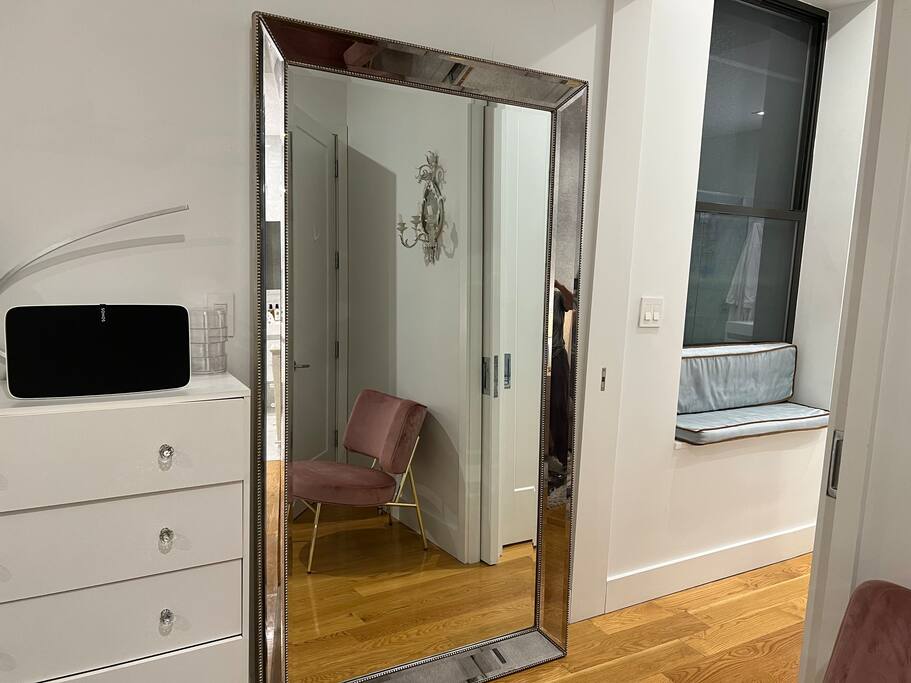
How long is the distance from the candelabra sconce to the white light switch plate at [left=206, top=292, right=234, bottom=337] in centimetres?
51

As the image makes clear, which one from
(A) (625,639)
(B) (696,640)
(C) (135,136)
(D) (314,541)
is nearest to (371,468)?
(D) (314,541)

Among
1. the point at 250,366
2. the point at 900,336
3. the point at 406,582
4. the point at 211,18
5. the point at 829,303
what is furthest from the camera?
the point at 829,303

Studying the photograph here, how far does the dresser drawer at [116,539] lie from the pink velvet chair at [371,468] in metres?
0.31

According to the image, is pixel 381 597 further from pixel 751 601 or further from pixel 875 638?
pixel 751 601

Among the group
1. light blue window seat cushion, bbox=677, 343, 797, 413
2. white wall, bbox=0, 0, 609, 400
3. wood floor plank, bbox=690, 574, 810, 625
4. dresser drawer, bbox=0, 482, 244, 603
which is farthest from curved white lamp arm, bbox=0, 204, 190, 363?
wood floor plank, bbox=690, 574, 810, 625

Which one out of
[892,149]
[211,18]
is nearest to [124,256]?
[211,18]

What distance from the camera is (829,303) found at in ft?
11.6

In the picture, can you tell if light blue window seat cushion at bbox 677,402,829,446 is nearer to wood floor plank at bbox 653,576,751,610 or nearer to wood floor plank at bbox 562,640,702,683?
wood floor plank at bbox 653,576,751,610

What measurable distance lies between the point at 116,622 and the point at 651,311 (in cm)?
198

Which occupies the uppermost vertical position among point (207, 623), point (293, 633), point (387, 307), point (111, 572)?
point (387, 307)

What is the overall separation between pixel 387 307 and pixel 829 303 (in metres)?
2.56

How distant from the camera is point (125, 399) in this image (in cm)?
152

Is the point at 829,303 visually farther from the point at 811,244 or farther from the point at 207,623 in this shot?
the point at 207,623

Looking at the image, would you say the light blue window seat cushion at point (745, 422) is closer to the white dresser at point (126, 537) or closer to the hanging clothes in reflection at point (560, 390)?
the hanging clothes in reflection at point (560, 390)
